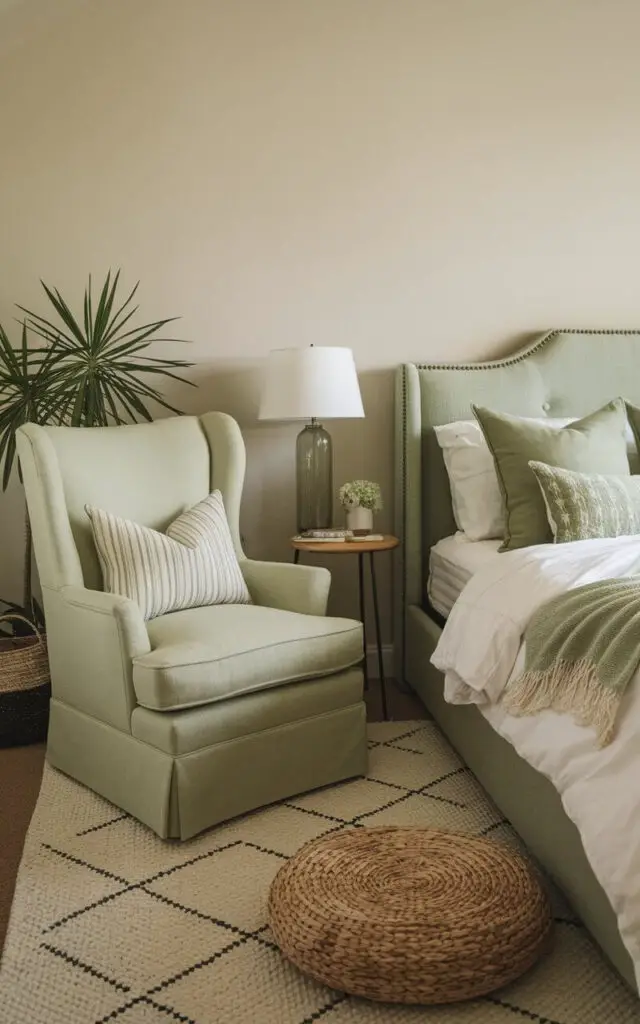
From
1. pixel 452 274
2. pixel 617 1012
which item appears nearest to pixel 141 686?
pixel 617 1012

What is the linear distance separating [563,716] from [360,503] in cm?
158

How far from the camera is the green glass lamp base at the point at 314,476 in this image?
3.48 m

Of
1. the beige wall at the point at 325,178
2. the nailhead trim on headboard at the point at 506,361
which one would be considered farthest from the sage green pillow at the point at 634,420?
the beige wall at the point at 325,178

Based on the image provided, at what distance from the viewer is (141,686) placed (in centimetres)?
240

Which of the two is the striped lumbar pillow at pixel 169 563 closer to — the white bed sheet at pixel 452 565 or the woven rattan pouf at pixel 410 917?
the white bed sheet at pixel 452 565

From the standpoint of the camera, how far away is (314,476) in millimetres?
3486

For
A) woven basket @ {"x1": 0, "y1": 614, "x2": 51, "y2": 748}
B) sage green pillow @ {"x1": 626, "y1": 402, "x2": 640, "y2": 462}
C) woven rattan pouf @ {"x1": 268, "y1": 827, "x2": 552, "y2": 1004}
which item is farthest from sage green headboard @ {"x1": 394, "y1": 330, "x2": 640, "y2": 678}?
woven rattan pouf @ {"x1": 268, "y1": 827, "x2": 552, "y2": 1004}

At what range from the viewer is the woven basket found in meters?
3.05

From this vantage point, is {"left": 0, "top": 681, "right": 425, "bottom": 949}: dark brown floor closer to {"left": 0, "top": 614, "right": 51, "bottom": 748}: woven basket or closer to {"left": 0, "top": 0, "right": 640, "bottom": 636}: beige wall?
{"left": 0, "top": 614, "right": 51, "bottom": 748}: woven basket

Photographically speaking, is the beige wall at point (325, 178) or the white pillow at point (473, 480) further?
the beige wall at point (325, 178)

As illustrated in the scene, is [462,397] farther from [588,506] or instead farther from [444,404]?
[588,506]

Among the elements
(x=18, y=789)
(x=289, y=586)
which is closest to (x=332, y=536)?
(x=289, y=586)

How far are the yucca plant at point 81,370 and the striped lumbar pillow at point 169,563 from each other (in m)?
0.54

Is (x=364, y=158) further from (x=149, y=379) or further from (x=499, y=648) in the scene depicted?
(x=499, y=648)
